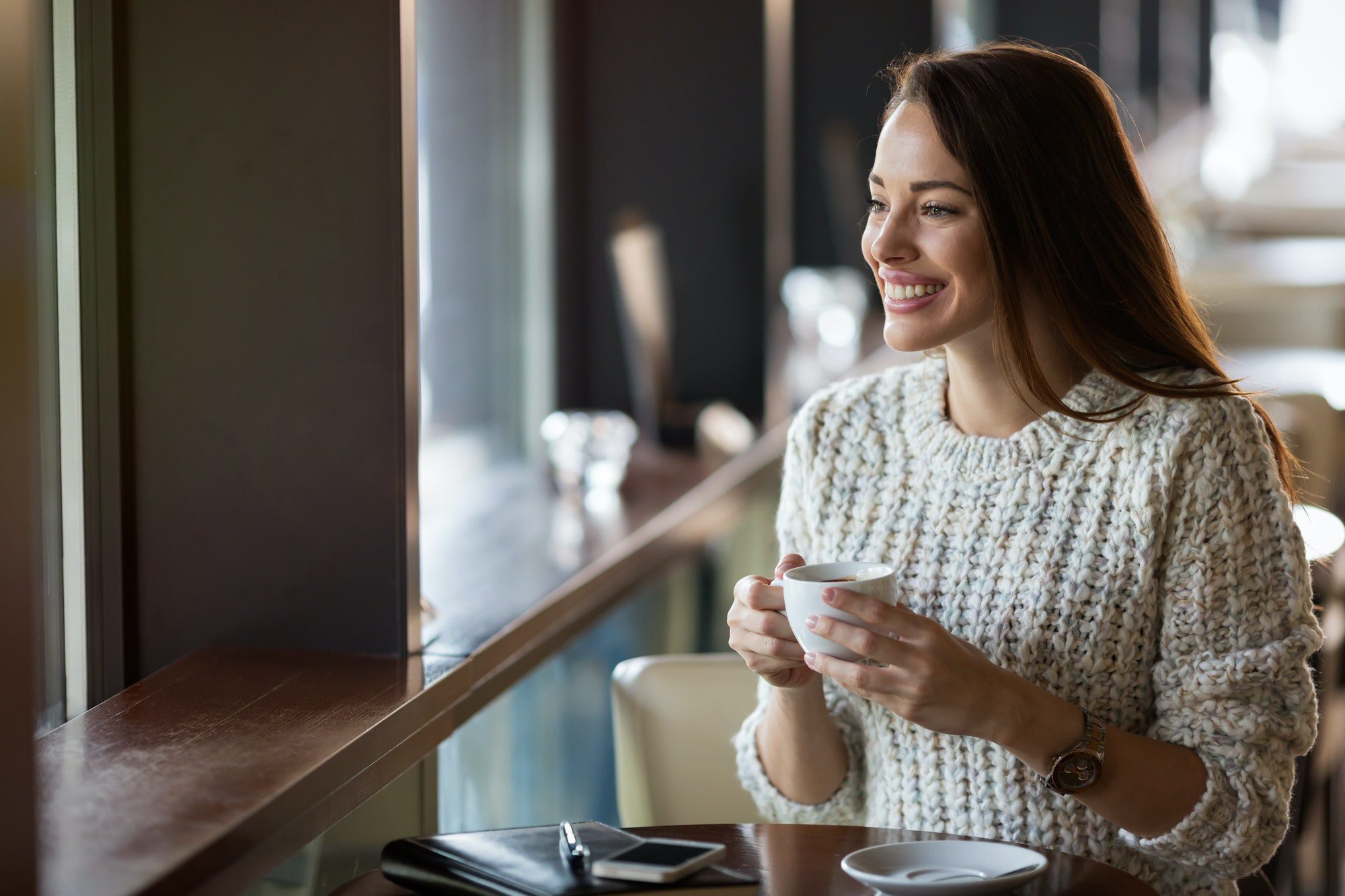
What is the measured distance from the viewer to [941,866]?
1158mm

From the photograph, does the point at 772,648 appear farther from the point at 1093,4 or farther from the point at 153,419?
the point at 1093,4

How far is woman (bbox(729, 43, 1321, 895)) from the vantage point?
1.36 meters

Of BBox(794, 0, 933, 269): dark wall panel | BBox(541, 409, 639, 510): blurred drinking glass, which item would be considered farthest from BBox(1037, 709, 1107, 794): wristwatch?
BBox(794, 0, 933, 269): dark wall panel

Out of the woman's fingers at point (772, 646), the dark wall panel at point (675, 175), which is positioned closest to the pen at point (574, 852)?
the woman's fingers at point (772, 646)

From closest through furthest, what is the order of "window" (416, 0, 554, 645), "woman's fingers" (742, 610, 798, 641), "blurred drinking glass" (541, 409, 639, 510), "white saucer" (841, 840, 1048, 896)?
"white saucer" (841, 840, 1048, 896)
"woman's fingers" (742, 610, 798, 641)
"window" (416, 0, 554, 645)
"blurred drinking glass" (541, 409, 639, 510)

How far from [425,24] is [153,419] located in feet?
4.54

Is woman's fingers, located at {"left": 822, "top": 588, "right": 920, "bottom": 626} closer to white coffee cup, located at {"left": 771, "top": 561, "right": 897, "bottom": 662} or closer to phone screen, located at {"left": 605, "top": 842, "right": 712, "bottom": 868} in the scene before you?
white coffee cup, located at {"left": 771, "top": 561, "right": 897, "bottom": 662}

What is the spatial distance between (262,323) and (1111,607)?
95 centimetres

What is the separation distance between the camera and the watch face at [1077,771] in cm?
133

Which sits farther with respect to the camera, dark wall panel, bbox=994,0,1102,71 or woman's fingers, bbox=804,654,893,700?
dark wall panel, bbox=994,0,1102,71

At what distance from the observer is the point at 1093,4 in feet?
24.2

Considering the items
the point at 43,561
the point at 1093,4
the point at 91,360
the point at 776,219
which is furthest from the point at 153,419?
the point at 1093,4

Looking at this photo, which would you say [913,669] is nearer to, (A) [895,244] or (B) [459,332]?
(A) [895,244]

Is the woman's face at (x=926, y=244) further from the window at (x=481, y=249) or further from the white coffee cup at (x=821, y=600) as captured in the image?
the window at (x=481, y=249)
